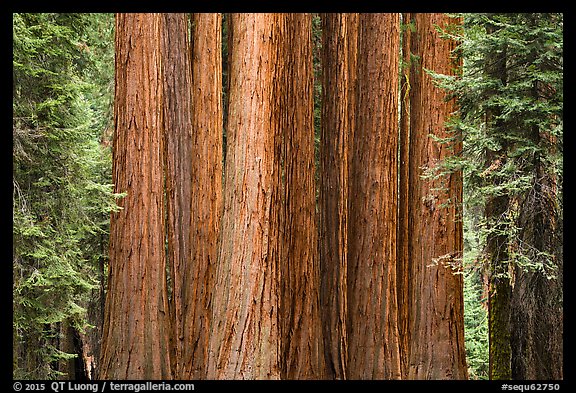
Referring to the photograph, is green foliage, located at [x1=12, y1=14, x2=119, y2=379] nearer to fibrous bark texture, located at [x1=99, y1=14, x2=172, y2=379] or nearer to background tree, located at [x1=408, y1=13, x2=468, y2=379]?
fibrous bark texture, located at [x1=99, y1=14, x2=172, y2=379]

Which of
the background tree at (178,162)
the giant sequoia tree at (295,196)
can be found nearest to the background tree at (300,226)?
the giant sequoia tree at (295,196)

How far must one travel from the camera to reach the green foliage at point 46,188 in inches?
338

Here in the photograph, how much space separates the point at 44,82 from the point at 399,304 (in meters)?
6.47

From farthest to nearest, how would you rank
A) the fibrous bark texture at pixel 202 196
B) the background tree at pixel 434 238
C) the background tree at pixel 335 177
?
the fibrous bark texture at pixel 202 196, the background tree at pixel 335 177, the background tree at pixel 434 238

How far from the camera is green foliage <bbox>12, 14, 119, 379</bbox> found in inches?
338

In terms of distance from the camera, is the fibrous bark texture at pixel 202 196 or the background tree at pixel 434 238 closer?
the background tree at pixel 434 238

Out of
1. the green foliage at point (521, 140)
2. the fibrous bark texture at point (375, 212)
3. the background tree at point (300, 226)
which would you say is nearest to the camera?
the green foliage at point (521, 140)

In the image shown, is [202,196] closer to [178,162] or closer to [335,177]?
[178,162]

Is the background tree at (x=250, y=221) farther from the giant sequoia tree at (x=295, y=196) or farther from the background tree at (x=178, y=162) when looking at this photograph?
the background tree at (x=178, y=162)

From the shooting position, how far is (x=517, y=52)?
23.7 ft

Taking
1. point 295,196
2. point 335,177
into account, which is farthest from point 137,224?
point 335,177

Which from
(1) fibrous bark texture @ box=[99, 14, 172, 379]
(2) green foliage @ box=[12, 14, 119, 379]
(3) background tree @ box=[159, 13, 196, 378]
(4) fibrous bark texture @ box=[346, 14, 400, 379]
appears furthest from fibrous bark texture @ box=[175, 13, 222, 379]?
(4) fibrous bark texture @ box=[346, 14, 400, 379]

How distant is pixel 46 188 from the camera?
925 cm

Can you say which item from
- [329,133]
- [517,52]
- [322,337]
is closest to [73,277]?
[322,337]
